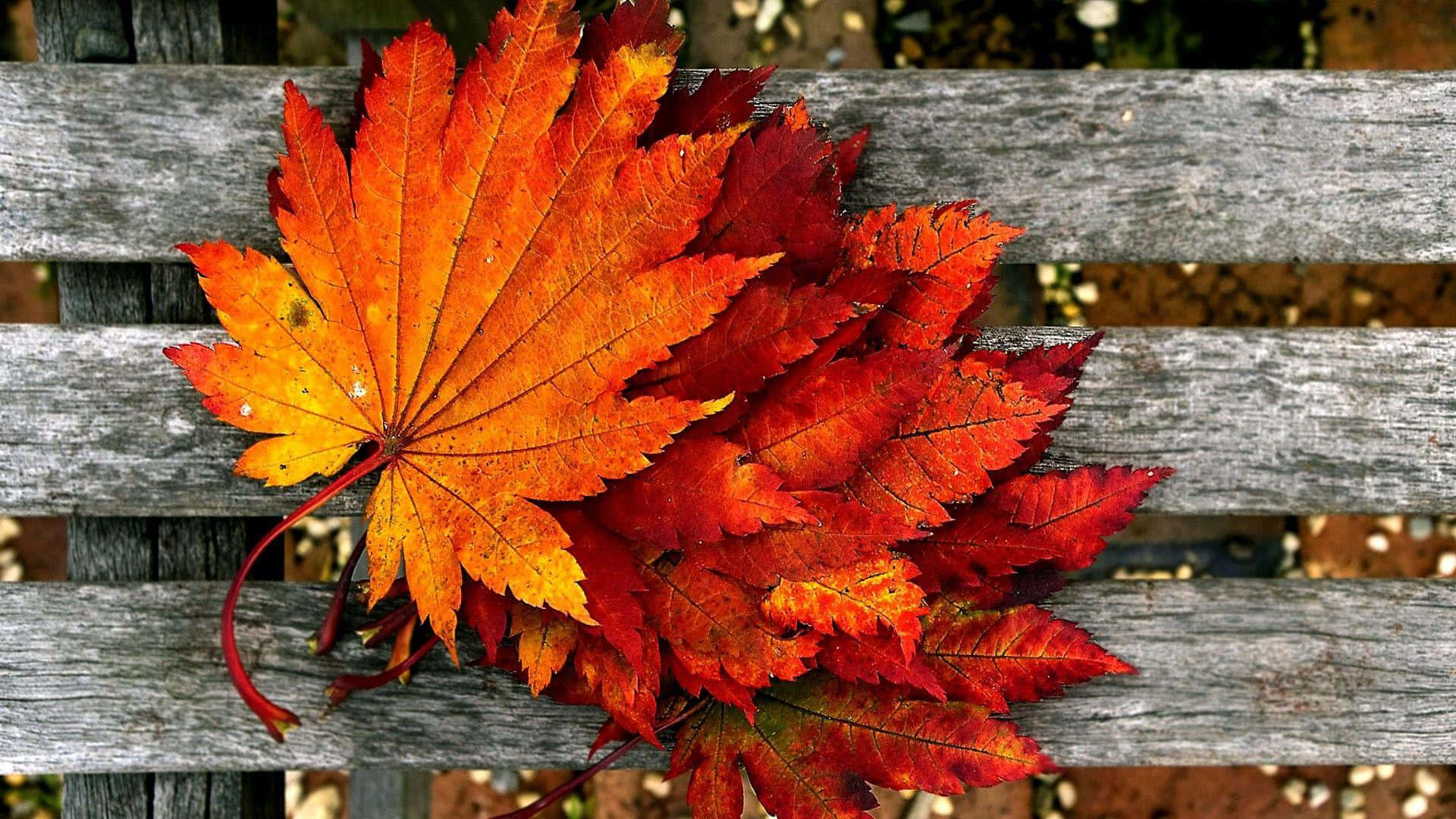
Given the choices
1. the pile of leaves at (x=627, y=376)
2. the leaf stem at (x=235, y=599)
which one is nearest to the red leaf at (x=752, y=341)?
the pile of leaves at (x=627, y=376)

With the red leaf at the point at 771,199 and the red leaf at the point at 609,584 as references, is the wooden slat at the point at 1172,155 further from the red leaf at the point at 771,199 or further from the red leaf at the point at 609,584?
the red leaf at the point at 609,584

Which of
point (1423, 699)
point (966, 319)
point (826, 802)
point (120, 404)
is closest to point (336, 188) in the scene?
point (120, 404)

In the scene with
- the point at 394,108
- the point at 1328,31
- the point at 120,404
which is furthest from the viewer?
the point at 1328,31

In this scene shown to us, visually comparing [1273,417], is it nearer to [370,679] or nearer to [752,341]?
[752,341]

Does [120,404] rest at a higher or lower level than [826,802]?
higher

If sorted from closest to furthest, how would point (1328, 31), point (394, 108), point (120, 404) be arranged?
point (394, 108) < point (120, 404) < point (1328, 31)

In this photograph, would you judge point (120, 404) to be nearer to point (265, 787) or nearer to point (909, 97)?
point (265, 787)

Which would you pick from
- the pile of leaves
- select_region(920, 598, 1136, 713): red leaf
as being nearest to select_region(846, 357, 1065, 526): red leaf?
the pile of leaves
